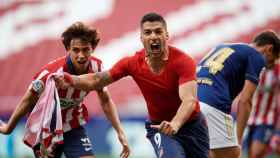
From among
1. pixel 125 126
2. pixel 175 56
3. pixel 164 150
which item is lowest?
pixel 125 126

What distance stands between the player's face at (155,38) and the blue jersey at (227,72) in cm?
114

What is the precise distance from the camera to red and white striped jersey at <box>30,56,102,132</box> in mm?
8312

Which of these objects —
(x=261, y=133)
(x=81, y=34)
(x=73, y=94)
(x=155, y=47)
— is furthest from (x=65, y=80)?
(x=261, y=133)

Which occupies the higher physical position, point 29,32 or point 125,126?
point 29,32

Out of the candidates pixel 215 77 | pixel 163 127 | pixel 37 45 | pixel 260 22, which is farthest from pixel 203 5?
pixel 163 127

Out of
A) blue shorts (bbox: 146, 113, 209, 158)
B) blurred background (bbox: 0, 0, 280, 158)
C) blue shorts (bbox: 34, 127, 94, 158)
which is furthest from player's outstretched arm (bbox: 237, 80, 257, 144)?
blurred background (bbox: 0, 0, 280, 158)

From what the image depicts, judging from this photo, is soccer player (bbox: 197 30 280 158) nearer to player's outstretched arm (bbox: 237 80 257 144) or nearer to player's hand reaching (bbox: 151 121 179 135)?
player's outstretched arm (bbox: 237 80 257 144)

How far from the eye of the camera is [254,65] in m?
8.62

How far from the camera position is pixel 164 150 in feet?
25.7

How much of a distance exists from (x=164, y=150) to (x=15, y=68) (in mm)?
11334

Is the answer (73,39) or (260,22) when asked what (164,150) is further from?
(260,22)

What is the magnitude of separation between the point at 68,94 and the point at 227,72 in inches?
64.3

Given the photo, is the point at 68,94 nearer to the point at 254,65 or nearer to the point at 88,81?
the point at 88,81

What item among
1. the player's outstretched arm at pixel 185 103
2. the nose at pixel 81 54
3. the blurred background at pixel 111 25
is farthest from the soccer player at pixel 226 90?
the blurred background at pixel 111 25
